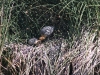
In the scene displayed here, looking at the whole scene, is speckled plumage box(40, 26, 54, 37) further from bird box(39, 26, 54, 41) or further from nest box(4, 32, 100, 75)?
nest box(4, 32, 100, 75)

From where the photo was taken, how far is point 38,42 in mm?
2654

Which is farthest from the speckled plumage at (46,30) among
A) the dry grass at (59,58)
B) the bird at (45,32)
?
the dry grass at (59,58)

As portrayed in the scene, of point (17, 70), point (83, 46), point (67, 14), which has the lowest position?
point (17, 70)

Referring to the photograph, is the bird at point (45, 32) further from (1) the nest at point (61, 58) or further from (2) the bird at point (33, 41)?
(1) the nest at point (61, 58)

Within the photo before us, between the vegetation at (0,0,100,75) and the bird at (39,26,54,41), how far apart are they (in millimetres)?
47

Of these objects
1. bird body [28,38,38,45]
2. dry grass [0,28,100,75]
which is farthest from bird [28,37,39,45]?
dry grass [0,28,100,75]

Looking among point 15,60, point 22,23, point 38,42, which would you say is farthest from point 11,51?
point 22,23

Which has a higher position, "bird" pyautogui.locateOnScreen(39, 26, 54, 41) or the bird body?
"bird" pyautogui.locateOnScreen(39, 26, 54, 41)

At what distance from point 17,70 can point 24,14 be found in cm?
67

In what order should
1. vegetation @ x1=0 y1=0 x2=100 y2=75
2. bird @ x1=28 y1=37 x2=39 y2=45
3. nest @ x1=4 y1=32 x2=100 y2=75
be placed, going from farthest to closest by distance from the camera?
bird @ x1=28 y1=37 x2=39 y2=45 → vegetation @ x1=0 y1=0 x2=100 y2=75 → nest @ x1=4 y1=32 x2=100 y2=75

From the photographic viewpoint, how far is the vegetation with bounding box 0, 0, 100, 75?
2471 millimetres

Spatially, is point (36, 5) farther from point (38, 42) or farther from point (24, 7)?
point (38, 42)

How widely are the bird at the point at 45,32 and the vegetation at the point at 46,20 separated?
0.15 feet

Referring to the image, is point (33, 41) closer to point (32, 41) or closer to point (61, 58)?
point (32, 41)
